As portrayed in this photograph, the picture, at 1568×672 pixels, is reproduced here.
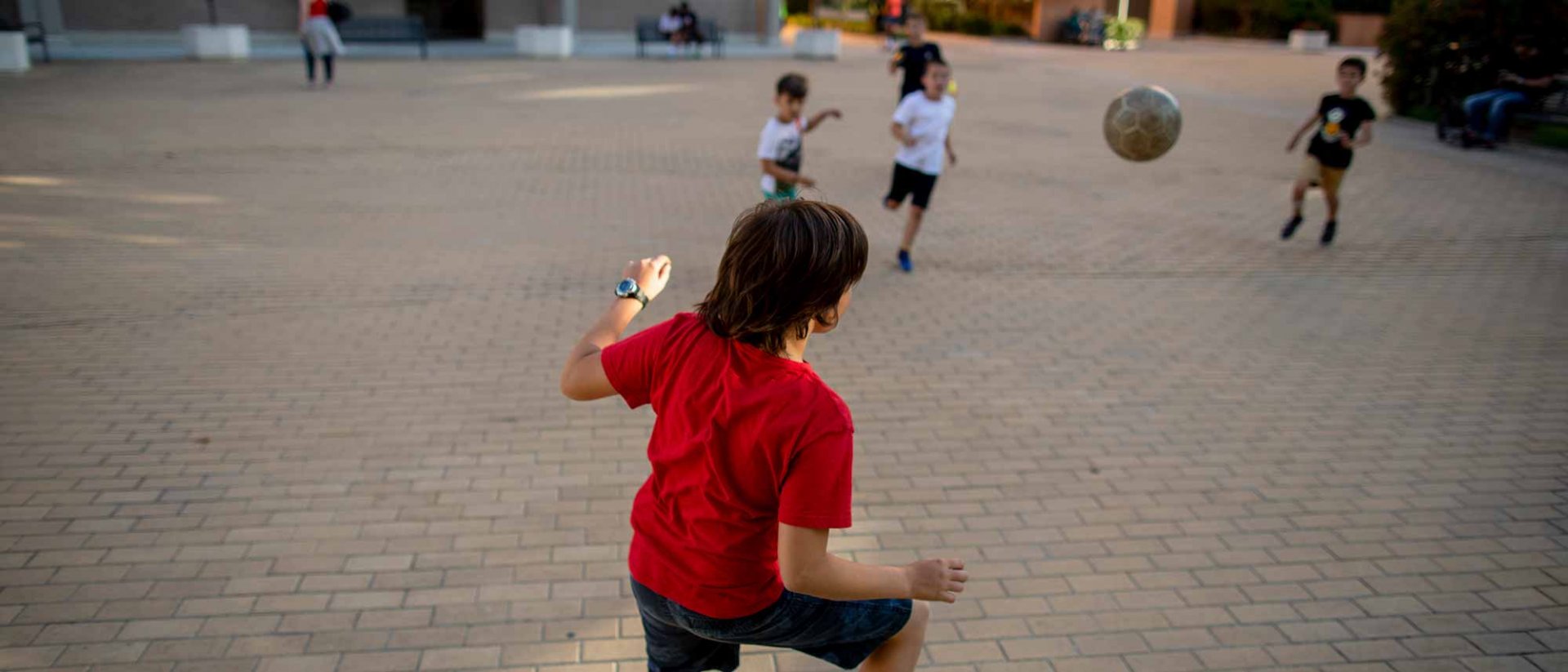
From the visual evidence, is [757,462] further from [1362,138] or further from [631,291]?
[1362,138]

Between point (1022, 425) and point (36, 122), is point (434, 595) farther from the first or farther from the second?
point (36, 122)

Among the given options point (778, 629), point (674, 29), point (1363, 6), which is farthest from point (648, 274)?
→ point (1363, 6)

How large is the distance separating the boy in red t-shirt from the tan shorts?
26.6 feet

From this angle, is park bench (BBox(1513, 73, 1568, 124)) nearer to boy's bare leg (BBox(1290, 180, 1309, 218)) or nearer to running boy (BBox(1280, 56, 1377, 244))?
running boy (BBox(1280, 56, 1377, 244))

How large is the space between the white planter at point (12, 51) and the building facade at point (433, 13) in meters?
6.09

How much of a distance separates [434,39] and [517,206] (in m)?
23.4

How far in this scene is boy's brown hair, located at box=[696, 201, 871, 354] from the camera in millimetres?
1876

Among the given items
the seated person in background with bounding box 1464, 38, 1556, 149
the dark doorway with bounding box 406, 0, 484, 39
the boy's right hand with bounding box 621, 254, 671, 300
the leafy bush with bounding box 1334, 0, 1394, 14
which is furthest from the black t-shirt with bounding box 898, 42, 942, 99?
the leafy bush with bounding box 1334, 0, 1394, 14

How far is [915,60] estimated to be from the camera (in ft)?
39.4

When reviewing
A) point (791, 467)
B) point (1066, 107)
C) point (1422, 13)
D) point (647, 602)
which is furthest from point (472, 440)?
point (1422, 13)

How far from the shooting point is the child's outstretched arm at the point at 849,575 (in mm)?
1873

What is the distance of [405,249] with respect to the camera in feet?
27.4

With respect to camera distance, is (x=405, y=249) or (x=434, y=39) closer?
(x=405, y=249)

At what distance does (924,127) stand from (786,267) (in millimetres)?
6179
